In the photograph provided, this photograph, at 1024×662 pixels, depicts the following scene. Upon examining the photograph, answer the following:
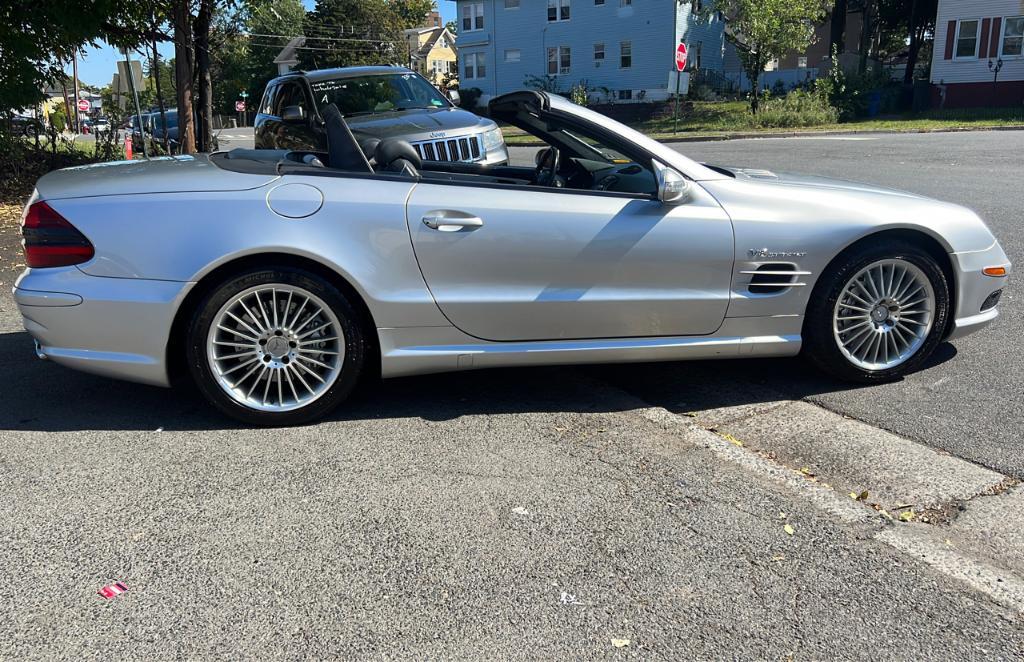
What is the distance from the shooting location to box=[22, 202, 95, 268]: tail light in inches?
149

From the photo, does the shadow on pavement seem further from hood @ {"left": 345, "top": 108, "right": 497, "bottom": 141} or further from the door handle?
hood @ {"left": 345, "top": 108, "right": 497, "bottom": 141}

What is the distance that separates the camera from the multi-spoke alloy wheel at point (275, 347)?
384 centimetres

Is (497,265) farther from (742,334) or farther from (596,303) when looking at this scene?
(742,334)

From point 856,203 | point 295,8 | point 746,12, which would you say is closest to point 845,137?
point 746,12

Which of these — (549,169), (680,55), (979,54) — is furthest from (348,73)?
(979,54)

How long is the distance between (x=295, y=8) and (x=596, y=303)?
81.0 metres

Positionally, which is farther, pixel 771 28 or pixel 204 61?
pixel 771 28

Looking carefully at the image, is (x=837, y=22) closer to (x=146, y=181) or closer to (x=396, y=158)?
(x=396, y=158)

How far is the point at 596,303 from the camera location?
402 cm

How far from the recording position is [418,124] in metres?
8.89

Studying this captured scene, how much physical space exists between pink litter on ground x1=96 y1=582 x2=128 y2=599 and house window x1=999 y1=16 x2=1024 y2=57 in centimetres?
3802

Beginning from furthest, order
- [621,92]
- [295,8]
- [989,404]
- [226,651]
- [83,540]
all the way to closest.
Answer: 1. [295,8]
2. [621,92]
3. [989,404]
4. [83,540]
5. [226,651]

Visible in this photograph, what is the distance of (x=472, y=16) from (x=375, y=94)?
4317cm

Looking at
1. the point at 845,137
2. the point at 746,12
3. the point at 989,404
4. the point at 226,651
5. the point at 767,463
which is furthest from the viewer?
the point at 746,12
